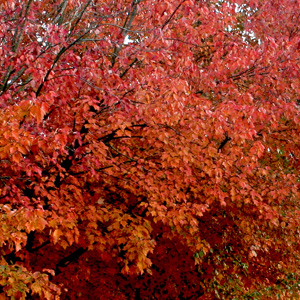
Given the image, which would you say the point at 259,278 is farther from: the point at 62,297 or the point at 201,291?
the point at 62,297

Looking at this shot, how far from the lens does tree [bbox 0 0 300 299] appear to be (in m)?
6.57

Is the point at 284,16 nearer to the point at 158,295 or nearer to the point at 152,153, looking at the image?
the point at 152,153

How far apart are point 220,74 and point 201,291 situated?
7822mm

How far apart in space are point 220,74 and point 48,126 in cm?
446

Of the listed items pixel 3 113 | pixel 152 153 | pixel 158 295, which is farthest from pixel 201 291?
pixel 3 113

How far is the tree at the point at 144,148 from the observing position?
6566mm

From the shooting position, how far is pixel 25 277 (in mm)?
5512

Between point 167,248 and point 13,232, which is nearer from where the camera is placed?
point 13,232

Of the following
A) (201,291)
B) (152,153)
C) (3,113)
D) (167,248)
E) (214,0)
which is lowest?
(201,291)

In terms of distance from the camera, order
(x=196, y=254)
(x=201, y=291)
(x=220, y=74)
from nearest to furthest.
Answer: (x=220, y=74)
(x=196, y=254)
(x=201, y=291)

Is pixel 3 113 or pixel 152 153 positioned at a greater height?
pixel 152 153

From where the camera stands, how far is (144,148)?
10.5 m

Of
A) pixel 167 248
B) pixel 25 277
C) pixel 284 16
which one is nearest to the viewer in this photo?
pixel 25 277

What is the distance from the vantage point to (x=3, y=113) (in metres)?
5.67
